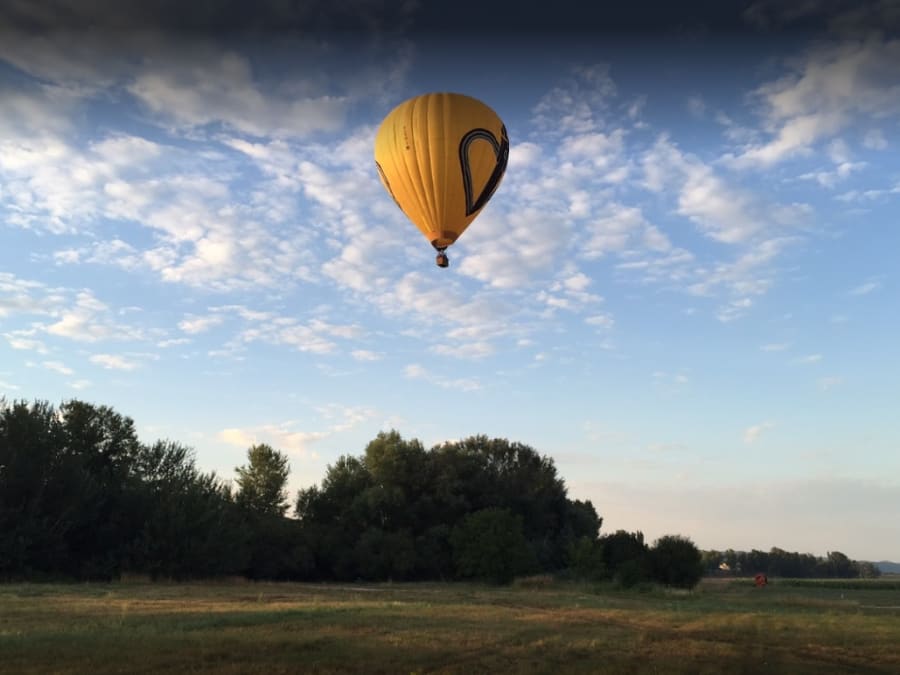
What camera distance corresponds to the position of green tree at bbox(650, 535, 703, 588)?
44562 mm

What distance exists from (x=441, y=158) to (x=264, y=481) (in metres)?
46.1

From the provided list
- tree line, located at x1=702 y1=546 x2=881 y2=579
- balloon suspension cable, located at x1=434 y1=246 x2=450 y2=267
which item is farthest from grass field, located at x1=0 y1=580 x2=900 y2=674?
tree line, located at x1=702 y1=546 x2=881 y2=579

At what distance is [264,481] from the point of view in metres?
63.1

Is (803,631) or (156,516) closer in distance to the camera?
(803,631)

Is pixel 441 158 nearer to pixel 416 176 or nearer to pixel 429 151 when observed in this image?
pixel 429 151

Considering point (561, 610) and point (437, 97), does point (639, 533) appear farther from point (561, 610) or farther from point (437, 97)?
point (437, 97)

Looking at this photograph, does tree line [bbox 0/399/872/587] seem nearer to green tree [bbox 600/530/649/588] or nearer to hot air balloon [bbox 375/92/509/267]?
green tree [bbox 600/530/649/588]

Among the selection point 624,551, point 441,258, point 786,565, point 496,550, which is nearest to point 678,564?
point 624,551

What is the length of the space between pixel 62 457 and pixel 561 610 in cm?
3236

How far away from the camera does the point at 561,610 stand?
24.7 metres

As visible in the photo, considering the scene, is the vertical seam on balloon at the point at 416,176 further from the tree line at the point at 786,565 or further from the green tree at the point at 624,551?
the tree line at the point at 786,565

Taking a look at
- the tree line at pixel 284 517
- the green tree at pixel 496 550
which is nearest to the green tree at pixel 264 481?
the tree line at pixel 284 517

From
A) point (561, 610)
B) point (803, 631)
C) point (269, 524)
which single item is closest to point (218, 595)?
point (561, 610)

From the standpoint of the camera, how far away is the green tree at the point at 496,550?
45.4 meters
